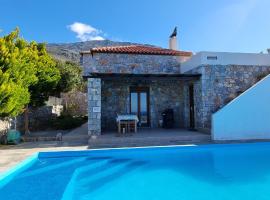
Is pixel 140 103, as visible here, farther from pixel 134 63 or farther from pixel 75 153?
pixel 75 153

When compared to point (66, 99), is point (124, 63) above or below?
above

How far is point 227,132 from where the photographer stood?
1191cm

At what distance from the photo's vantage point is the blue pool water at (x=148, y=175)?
6.08 meters

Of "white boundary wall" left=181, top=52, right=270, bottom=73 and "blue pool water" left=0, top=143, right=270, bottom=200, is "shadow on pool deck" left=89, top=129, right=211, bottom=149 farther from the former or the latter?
"white boundary wall" left=181, top=52, right=270, bottom=73

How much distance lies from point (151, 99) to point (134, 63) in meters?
2.70

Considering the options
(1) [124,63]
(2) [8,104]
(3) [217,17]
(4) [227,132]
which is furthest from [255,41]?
(2) [8,104]

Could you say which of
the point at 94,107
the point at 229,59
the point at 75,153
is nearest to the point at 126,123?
the point at 94,107

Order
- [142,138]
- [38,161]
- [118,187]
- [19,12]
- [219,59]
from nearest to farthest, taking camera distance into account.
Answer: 1. [118,187]
2. [38,161]
3. [142,138]
4. [219,59]
5. [19,12]

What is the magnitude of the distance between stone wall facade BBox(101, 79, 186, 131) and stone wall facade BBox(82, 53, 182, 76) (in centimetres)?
97

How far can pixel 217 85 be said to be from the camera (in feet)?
44.9

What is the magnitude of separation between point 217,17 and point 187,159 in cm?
905

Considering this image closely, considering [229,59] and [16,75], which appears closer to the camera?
[16,75]

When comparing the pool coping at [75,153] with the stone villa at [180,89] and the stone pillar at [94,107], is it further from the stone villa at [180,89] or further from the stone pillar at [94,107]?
the stone pillar at [94,107]

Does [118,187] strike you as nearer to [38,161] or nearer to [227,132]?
[38,161]
